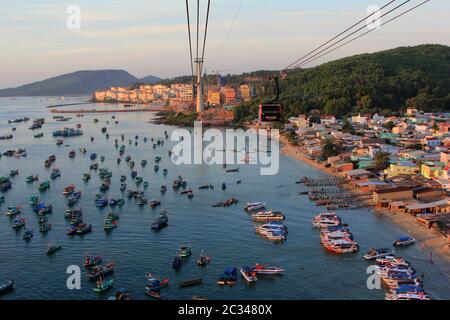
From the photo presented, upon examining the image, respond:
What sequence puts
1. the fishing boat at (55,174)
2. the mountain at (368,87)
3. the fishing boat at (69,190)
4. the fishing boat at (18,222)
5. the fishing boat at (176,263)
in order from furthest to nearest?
the mountain at (368,87) → the fishing boat at (55,174) → the fishing boat at (69,190) → the fishing boat at (18,222) → the fishing boat at (176,263)

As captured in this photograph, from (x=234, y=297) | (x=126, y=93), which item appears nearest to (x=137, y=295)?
Answer: (x=234, y=297)

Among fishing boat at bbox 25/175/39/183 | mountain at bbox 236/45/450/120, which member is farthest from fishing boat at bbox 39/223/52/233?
mountain at bbox 236/45/450/120

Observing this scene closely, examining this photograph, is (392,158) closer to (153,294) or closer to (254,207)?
(254,207)

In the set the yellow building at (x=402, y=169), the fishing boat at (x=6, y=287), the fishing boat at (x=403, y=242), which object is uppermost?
the yellow building at (x=402, y=169)

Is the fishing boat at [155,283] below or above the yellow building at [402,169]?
below

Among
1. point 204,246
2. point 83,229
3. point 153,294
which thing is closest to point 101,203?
point 83,229

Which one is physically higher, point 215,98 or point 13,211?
point 215,98

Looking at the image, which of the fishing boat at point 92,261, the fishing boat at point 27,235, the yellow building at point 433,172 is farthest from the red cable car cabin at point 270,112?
the yellow building at point 433,172

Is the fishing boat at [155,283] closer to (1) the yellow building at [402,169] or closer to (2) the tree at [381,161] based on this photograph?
(1) the yellow building at [402,169]

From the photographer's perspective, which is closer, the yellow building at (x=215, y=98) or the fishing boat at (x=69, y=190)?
the fishing boat at (x=69, y=190)
